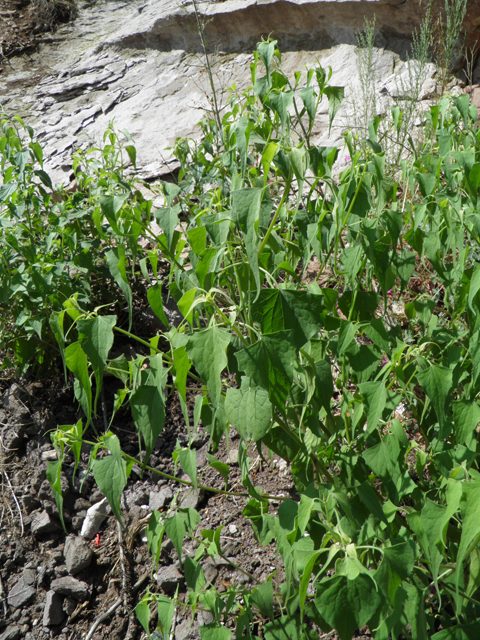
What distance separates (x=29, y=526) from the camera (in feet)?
6.72

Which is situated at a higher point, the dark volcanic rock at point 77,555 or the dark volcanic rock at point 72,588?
the dark volcanic rock at point 77,555

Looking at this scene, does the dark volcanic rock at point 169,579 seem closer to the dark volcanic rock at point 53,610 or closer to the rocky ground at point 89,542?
the rocky ground at point 89,542

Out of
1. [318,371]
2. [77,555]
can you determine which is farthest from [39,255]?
[318,371]

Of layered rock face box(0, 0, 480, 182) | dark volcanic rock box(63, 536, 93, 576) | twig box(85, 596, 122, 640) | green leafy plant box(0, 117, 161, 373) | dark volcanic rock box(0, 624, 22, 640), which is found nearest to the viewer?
twig box(85, 596, 122, 640)

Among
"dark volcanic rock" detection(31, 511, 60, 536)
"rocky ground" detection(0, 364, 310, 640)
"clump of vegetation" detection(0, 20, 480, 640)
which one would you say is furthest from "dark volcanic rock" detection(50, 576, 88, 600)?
"clump of vegetation" detection(0, 20, 480, 640)

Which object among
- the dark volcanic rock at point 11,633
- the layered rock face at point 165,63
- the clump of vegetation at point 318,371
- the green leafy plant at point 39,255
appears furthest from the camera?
the layered rock face at point 165,63

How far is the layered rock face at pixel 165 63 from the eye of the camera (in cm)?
358

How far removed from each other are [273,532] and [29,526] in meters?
1.31

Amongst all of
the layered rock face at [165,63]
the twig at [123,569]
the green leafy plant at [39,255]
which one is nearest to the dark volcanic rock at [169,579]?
the twig at [123,569]

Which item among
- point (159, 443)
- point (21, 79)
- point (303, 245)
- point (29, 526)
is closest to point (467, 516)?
point (303, 245)

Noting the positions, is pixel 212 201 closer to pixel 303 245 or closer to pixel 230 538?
pixel 303 245

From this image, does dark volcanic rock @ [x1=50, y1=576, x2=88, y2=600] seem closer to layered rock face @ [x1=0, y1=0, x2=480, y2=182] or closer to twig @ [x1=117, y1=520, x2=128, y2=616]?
twig @ [x1=117, y1=520, x2=128, y2=616]

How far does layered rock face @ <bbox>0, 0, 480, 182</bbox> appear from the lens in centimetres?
358

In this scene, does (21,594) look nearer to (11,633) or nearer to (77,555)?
(11,633)
